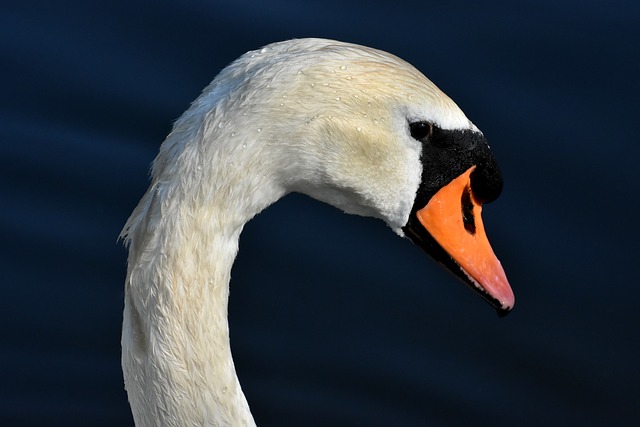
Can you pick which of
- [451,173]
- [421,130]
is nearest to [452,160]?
[451,173]

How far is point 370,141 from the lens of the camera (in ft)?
12.6

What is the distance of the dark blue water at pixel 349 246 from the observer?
6629 mm

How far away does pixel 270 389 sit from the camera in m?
6.68

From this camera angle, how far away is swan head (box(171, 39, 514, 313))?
3.64 meters

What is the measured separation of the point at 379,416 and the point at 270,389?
0.60m

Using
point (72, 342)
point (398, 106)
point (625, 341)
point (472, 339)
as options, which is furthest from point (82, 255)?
point (398, 106)

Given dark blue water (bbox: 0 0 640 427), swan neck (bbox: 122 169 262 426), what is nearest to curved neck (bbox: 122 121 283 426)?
swan neck (bbox: 122 169 262 426)

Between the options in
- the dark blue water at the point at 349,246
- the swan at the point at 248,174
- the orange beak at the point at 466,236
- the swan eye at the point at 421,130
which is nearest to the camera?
the swan at the point at 248,174

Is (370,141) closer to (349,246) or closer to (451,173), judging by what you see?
(451,173)

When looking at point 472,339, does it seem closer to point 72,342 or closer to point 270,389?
point 270,389

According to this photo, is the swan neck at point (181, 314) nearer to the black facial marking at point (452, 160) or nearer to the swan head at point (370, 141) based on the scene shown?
the swan head at point (370, 141)

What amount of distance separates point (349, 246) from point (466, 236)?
2.71 metres

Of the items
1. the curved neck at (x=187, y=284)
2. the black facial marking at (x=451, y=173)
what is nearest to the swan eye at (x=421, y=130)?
the black facial marking at (x=451, y=173)

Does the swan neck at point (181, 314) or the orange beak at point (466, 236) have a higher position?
the orange beak at point (466, 236)
